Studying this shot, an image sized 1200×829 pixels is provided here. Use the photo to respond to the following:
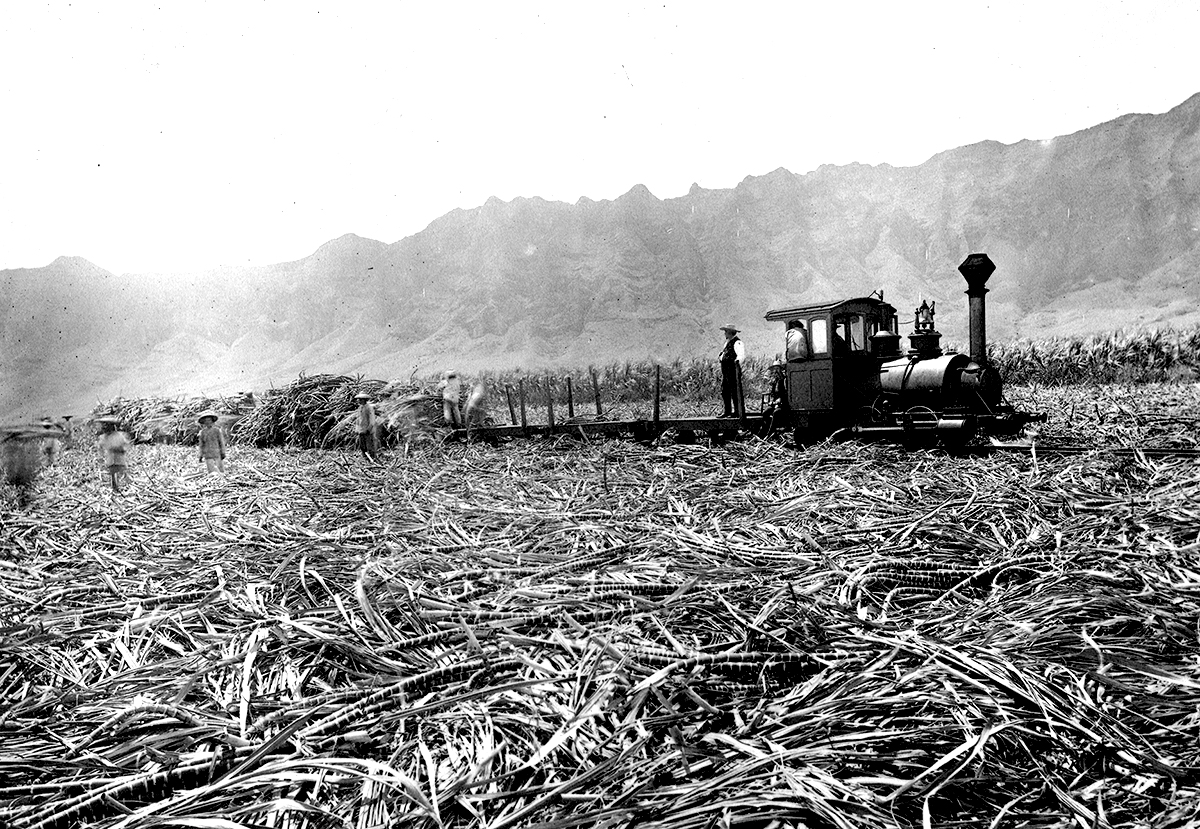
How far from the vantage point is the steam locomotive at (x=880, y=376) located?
8547 millimetres

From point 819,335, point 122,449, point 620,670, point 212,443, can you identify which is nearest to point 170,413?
point 212,443

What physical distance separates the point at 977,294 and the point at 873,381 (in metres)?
1.87

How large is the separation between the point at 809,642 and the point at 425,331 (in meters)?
107

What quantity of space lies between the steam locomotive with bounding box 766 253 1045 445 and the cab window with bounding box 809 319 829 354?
14 mm

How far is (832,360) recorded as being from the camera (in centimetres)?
926

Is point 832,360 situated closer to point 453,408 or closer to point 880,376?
point 880,376

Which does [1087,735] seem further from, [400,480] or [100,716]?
[400,480]

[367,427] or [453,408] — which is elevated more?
[453,408]

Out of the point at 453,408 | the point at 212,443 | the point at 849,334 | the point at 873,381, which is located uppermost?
the point at 849,334

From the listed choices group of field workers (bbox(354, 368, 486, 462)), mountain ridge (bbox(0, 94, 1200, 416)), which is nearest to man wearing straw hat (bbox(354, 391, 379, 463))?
group of field workers (bbox(354, 368, 486, 462))

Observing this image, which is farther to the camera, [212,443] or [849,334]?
[849,334]

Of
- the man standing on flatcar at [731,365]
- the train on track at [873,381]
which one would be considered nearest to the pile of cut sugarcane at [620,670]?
the train on track at [873,381]

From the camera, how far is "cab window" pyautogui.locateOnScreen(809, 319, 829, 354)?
9377mm

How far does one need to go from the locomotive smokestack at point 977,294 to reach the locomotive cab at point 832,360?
102 cm
